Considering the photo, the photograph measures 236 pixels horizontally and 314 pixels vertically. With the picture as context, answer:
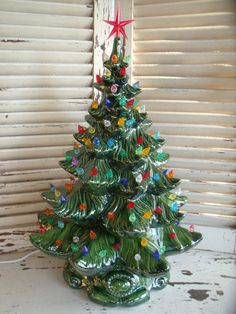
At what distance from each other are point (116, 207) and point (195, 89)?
15.9 inches

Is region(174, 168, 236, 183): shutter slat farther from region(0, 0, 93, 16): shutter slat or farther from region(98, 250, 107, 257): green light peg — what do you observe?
region(0, 0, 93, 16): shutter slat

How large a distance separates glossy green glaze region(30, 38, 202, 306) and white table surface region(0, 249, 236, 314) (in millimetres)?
40

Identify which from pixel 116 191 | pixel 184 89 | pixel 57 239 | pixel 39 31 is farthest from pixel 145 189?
pixel 39 31

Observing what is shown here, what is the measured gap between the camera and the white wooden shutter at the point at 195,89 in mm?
983

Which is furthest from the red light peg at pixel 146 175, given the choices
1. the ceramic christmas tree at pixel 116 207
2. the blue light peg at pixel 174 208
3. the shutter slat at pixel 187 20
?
the shutter slat at pixel 187 20

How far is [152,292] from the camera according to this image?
2.94 feet

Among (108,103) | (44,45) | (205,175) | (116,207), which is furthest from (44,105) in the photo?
(205,175)

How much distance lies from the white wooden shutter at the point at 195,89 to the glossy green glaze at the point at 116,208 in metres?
0.20

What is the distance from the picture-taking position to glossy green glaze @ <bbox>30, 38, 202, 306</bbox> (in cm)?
78

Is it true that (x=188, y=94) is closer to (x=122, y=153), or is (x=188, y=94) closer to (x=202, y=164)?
(x=202, y=164)

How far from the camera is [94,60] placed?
101 cm

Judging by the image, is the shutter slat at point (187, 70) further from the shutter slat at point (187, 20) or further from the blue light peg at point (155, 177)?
the blue light peg at point (155, 177)

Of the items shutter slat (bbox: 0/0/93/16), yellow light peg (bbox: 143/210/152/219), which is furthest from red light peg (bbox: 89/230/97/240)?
shutter slat (bbox: 0/0/93/16)

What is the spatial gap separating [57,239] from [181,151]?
1.33 ft
